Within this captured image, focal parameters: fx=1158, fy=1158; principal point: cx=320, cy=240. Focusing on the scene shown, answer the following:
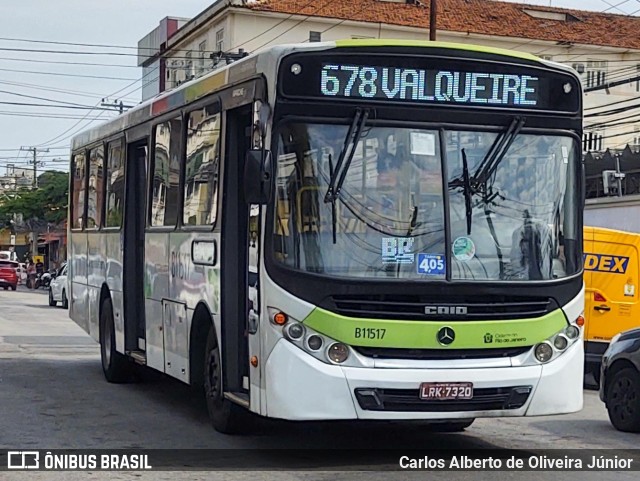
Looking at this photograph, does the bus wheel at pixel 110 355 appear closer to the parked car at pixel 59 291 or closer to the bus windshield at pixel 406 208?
the bus windshield at pixel 406 208

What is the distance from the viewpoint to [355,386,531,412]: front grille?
8703 mm

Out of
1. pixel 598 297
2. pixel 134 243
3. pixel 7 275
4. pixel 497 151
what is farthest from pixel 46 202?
pixel 497 151

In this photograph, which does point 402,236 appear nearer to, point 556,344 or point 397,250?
point 397,250

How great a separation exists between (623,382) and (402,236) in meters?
4.15

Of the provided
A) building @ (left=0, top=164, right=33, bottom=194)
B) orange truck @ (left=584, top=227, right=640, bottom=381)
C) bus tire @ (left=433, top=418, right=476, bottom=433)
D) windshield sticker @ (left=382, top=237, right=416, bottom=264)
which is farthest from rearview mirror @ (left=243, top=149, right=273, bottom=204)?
building @ (left=0, top=164, right=33, bottom=194)

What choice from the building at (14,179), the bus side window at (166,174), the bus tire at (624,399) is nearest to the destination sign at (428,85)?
the bus side window at (166,174)

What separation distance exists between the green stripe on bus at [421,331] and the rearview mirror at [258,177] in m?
0.95

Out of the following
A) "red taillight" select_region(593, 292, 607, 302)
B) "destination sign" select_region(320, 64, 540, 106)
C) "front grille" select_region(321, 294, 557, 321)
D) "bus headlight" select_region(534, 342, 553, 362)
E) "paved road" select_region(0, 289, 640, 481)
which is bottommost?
"paved road" select_region(0, 289, 640, 481)

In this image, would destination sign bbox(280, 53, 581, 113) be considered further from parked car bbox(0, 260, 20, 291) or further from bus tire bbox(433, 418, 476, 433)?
parked car bbox(0, 260, 20, 291)

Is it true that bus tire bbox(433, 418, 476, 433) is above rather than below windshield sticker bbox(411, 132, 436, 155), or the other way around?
below

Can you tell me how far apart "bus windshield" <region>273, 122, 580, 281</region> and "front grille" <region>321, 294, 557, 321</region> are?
0.57 ft

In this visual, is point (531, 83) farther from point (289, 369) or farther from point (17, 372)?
point (17, 372)

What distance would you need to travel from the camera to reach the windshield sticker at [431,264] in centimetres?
894

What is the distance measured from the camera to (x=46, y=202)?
2968 inches
